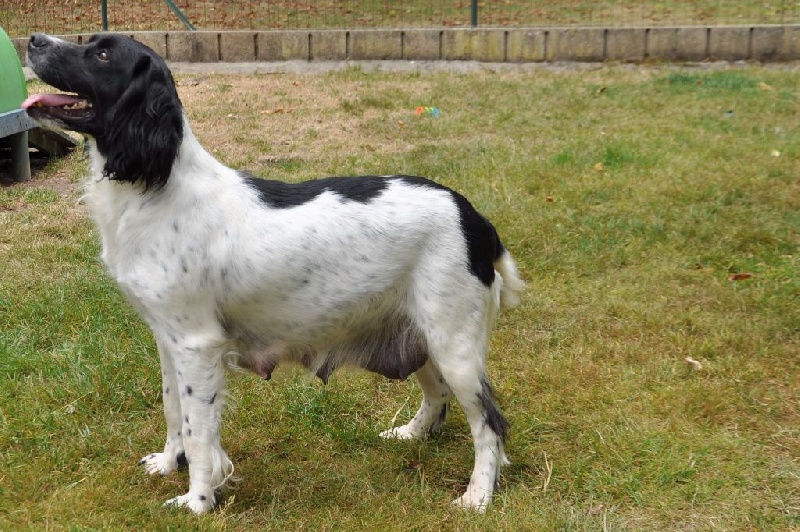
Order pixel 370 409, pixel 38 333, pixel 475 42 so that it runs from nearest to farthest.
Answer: pixel 370 409, pixel 38 333, pixel 475 42

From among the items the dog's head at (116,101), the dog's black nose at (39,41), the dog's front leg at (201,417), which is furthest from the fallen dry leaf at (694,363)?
the dog's black nose at (39,41)

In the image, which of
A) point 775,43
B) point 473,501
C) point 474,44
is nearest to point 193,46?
point 474,44

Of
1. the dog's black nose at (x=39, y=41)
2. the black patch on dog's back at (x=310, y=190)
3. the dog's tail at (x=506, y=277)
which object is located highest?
the dog's black nose at (x=39, y=41)

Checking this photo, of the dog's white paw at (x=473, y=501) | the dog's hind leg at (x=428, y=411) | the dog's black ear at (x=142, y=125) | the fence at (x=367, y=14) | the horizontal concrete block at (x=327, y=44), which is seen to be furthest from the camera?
the horizontal concrete block at (x=327, y=44)

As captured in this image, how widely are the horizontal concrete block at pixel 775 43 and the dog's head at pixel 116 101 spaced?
11.3 meters

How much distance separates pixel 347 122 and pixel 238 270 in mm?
6413

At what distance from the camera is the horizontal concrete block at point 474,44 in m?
12.9

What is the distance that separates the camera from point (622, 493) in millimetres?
3633

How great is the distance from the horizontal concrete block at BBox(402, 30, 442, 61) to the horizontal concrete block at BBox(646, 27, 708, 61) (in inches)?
118

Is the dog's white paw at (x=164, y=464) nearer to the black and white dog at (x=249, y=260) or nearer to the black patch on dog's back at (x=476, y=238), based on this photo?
the black and white dog at (x=249, y=260)

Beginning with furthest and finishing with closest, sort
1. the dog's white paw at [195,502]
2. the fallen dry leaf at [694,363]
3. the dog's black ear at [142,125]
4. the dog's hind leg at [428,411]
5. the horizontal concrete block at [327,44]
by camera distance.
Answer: the horizontal concrete block at [327,44], the fallen dry leaf at [694,363], the dog's hind leg at [428,411], the dog's white paw at [195,502], the dog's black ear at [142,125]

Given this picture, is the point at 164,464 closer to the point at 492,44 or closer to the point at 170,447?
the point at 170,447

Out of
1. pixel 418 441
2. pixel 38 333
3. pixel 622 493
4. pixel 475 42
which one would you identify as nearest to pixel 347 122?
pixel 475 42

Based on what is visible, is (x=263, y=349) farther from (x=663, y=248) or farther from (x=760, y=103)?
(x=760, y=103)
